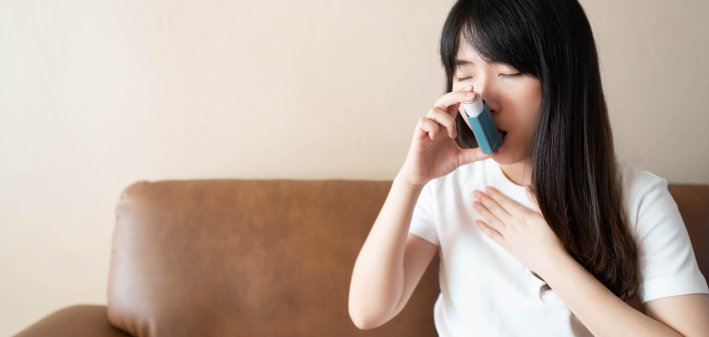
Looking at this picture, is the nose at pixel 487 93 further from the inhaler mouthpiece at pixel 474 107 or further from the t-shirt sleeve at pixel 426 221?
the t-shirt sleeve at pixel 426 221

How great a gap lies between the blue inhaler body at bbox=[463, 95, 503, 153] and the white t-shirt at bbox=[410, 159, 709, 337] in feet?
0.55

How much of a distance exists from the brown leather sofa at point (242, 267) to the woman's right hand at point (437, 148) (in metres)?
0.29

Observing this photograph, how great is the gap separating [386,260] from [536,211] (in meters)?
0.26

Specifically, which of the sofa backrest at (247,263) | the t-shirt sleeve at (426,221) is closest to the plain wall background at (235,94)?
the sofa backrest at (247,263)

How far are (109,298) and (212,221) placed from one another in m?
0.27

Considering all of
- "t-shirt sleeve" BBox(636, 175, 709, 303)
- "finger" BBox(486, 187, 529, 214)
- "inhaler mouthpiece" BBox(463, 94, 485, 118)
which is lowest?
"t-shirt sleeve" BBox(636, 175, 709, 303)

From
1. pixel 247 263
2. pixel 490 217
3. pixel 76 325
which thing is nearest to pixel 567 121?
pixel 490 217

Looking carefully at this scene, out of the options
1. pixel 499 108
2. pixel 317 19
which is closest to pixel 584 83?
pixel 499 108

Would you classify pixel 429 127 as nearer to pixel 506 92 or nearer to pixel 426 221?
pixel 506 92

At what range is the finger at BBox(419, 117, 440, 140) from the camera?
71 cm

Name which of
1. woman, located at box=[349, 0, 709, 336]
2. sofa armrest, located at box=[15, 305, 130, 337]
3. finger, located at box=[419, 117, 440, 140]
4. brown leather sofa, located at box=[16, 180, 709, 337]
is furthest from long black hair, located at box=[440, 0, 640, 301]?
sofa armrest, located at box=[15, 305, 130, 337]

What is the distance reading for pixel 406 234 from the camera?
801 mm

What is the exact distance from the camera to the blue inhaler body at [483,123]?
637 mm

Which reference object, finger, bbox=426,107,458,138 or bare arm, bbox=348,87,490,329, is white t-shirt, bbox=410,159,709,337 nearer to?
bare arm, bbox=348,87,490,329
